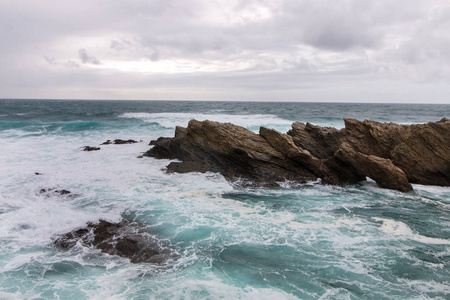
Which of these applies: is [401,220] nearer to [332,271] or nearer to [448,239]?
[448,239]

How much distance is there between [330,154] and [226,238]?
11.0 m

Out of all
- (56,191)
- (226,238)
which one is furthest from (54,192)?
(226,238)

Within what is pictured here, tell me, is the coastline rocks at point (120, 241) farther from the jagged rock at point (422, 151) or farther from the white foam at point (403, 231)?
the jagged rock at point (422, 151)

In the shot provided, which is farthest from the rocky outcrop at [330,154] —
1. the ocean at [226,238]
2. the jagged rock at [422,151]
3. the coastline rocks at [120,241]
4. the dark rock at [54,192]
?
the coastline rocks at [120,241]

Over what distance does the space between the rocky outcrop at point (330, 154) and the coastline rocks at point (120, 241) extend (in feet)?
22.7

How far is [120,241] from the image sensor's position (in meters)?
8.87

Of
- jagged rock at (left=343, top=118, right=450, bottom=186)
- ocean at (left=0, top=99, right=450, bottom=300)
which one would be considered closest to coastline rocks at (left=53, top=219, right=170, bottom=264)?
ocean at (left=0, top=99, right=450, bottom=300)

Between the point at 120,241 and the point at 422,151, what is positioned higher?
the point at 422,151

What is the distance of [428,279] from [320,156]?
36.4ft

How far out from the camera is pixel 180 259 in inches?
321

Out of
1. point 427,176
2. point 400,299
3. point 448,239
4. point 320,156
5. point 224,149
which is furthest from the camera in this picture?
point 320,156

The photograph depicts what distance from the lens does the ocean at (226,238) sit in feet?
22.9

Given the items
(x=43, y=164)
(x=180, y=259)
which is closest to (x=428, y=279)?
(x=180, y=259)

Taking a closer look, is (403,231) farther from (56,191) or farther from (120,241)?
(56,191)
